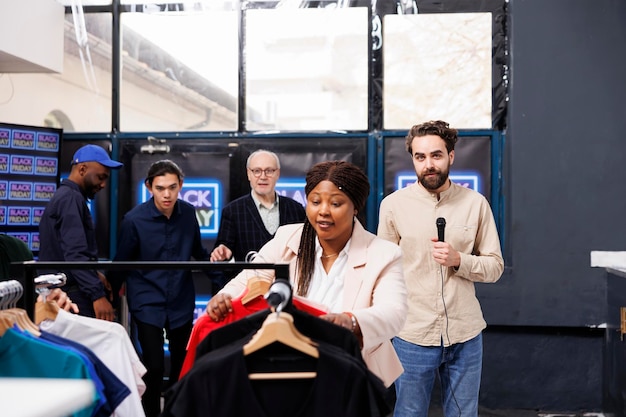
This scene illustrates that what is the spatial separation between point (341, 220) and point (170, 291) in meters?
1.91

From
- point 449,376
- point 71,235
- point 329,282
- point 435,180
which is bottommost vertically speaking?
point 449,376

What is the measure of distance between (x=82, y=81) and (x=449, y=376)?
3719 millimetres

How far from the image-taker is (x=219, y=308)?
2008 millimetres

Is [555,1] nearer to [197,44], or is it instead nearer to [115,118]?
[197,44]

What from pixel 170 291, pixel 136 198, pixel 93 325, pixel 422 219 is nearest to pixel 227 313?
pixel 93 325

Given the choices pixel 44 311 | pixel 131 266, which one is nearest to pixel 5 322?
pixel 44 311

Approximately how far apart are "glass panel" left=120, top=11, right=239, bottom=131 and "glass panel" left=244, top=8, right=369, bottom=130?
18 centimetres

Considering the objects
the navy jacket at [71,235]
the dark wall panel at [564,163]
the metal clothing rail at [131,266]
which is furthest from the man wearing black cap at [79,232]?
the dark wall panel at [564,163]

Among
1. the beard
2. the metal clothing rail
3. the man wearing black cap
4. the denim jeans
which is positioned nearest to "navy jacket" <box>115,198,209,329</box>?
the man wearing black cap

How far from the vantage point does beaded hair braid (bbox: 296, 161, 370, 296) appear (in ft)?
7.03

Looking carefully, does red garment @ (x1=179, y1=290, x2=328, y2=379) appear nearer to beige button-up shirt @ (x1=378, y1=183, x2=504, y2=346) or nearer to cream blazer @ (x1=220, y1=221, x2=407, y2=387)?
cream blazer @ (x1=220, y1=221, x2=407, y2=387)

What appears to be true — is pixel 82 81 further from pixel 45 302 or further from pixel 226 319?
pixel 226 319

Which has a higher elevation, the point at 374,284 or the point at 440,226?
the point at 440,226

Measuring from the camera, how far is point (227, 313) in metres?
2.03
